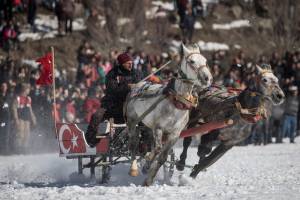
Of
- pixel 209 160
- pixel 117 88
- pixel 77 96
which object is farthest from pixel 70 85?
pixel 209 160

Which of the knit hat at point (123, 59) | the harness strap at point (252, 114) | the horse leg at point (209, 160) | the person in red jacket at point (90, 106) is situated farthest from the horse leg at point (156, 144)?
the person in red jacket at point (90, 106)

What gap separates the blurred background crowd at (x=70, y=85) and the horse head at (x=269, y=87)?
11.2 ft

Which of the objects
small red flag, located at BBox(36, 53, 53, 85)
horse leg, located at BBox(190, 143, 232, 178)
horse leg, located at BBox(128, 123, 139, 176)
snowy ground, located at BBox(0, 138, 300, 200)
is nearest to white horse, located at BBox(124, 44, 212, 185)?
horse leg, located at BBox(128, 123, 139, 176)

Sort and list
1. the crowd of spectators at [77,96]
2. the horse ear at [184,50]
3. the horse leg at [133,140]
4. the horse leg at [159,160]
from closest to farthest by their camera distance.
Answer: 1. the horse ear at [184,50]
2. the horse leg at [159,160]
3. the horse leg at [133,140]
4. the crowd of spectators at [77,96]

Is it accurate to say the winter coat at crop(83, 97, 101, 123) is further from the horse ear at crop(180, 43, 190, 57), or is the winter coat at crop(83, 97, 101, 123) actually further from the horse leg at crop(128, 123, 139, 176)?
the horse ear at crop(180, 43, 190, 57)

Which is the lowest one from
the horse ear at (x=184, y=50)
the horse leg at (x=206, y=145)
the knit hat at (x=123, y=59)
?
the horse leg at (x=206, y=145)

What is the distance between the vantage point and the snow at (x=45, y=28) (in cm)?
2986

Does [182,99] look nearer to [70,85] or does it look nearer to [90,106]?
[90,106]

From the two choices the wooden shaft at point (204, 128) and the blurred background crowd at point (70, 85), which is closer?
the wooden shaft at point (204, 128)

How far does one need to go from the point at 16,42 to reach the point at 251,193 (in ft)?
57.6

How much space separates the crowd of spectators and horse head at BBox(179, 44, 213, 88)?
5.82 meters

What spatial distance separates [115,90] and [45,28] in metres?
16.8

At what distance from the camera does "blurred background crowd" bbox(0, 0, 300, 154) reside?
72.3 feet

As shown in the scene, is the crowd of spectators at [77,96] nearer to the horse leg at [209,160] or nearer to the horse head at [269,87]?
the horse head at [269,87]
